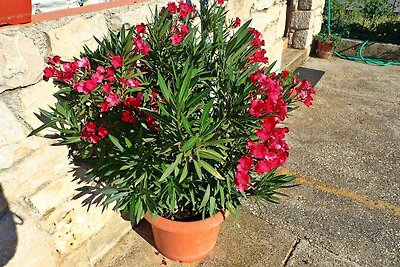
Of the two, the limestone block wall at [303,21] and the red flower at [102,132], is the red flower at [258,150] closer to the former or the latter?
the red flower at [102,132]

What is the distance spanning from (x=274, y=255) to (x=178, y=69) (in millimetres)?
1387

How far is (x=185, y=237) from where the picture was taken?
204cm

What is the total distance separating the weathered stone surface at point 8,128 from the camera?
4.88ft

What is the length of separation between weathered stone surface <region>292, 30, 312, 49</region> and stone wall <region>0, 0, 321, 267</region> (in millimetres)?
4255

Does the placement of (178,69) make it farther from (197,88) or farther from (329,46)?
(329,46)

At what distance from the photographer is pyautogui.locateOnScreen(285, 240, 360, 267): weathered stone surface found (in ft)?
7.14

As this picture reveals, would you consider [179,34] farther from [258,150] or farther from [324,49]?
[324,49]

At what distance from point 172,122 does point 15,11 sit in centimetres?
82

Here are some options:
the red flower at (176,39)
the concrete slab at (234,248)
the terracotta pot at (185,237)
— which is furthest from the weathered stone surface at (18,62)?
the concrete slab at (234,248)

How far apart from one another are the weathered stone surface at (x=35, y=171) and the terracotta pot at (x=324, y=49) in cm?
535

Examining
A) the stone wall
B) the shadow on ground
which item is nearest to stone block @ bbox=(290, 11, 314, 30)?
the stone wall

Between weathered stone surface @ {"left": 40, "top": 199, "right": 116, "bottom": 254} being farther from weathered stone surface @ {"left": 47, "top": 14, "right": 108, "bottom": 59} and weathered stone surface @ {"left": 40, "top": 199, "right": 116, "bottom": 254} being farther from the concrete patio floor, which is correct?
weathered stone surface @ {"left": 47, "top": 14, "right": 108, "bottom": 59}

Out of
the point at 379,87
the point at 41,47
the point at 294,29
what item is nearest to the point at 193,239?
the point at 41,47

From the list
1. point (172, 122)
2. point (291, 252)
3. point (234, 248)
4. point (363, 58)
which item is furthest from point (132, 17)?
point (363, 58)
